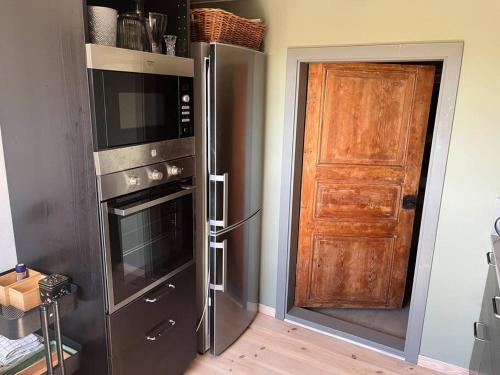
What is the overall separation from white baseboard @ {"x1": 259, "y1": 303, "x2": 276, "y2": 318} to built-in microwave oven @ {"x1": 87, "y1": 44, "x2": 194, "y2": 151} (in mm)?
1541

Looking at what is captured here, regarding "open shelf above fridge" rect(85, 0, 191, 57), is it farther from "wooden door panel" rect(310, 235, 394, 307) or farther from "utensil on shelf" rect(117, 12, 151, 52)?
"wooden door panel" rect(310, 235, 394, 307)

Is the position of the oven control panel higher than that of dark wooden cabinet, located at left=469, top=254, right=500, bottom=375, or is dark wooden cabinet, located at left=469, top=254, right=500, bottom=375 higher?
the oven control panel

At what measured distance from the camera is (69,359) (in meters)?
1.59

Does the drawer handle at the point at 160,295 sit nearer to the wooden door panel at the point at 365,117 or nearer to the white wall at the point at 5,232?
the white wall at the point at 5,232

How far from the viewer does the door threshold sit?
7.96 feet

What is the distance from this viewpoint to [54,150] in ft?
4.88

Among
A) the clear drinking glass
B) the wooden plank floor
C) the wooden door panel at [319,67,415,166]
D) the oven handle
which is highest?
the clear drinking glass

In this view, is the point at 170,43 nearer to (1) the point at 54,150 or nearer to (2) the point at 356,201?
(1) the point at 54,150

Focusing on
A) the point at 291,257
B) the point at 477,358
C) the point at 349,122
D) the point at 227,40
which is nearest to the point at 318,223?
the point at 291,257

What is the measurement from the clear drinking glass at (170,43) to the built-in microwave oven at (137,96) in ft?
0.28

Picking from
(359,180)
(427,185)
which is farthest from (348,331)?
(427,185)

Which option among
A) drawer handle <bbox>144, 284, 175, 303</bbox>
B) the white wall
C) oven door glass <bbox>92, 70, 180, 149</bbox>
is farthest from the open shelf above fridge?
drawer handle <bbox>144, 284, 175, 303</bbox>

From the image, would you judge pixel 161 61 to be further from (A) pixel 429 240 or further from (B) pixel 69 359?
(A) pixel 429 240

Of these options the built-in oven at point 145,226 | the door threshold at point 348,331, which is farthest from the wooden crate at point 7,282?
the door threshold at point 348,331
